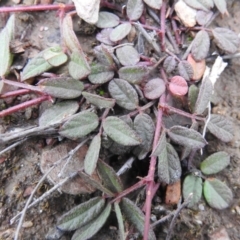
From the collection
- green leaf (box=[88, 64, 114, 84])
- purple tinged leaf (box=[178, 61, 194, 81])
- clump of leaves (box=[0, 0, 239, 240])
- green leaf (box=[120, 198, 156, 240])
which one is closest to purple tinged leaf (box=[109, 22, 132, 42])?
clump of leaves (box=[0, 0, 239, 240])

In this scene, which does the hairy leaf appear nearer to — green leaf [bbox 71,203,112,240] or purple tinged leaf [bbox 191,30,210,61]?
purple tinged leaf [bbox 191,30,210,61]

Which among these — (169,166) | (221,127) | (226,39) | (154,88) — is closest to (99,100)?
(154,88)

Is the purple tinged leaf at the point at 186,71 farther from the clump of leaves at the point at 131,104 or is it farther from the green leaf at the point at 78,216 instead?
the green leaf at the point at 78,216

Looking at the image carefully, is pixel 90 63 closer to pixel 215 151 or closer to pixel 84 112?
pixel 84 112

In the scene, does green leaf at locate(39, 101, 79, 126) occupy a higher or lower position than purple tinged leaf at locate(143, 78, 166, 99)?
lower

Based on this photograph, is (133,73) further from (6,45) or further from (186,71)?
(6,45)
